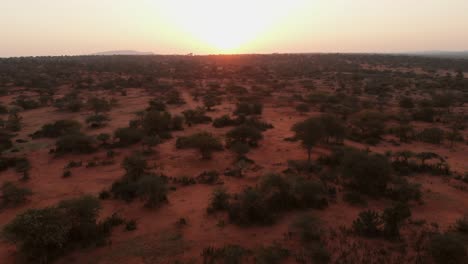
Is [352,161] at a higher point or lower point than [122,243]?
higher

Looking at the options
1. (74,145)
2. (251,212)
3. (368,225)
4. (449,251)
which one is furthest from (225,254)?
(74,145)

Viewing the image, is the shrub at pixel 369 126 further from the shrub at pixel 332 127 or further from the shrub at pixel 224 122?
the shrub at pixel 224 122

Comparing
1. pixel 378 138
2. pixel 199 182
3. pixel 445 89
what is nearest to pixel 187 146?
pixel 199 182

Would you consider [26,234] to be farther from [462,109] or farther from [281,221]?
[462,109]

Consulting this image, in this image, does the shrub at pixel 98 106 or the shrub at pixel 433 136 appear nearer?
the shrub at pixel 433 136

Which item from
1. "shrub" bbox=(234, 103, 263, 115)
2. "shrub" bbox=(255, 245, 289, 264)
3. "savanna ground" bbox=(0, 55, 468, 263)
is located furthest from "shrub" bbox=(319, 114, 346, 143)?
"shrub" bbox=(255, 245, 289, 264)

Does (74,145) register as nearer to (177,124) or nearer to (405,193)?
(177,124)

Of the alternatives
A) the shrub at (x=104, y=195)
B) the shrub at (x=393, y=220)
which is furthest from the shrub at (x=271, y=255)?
the shrub at (x=104, y=195)

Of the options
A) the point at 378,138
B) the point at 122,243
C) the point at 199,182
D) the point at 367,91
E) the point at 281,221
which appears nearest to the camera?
the point at 122,243
